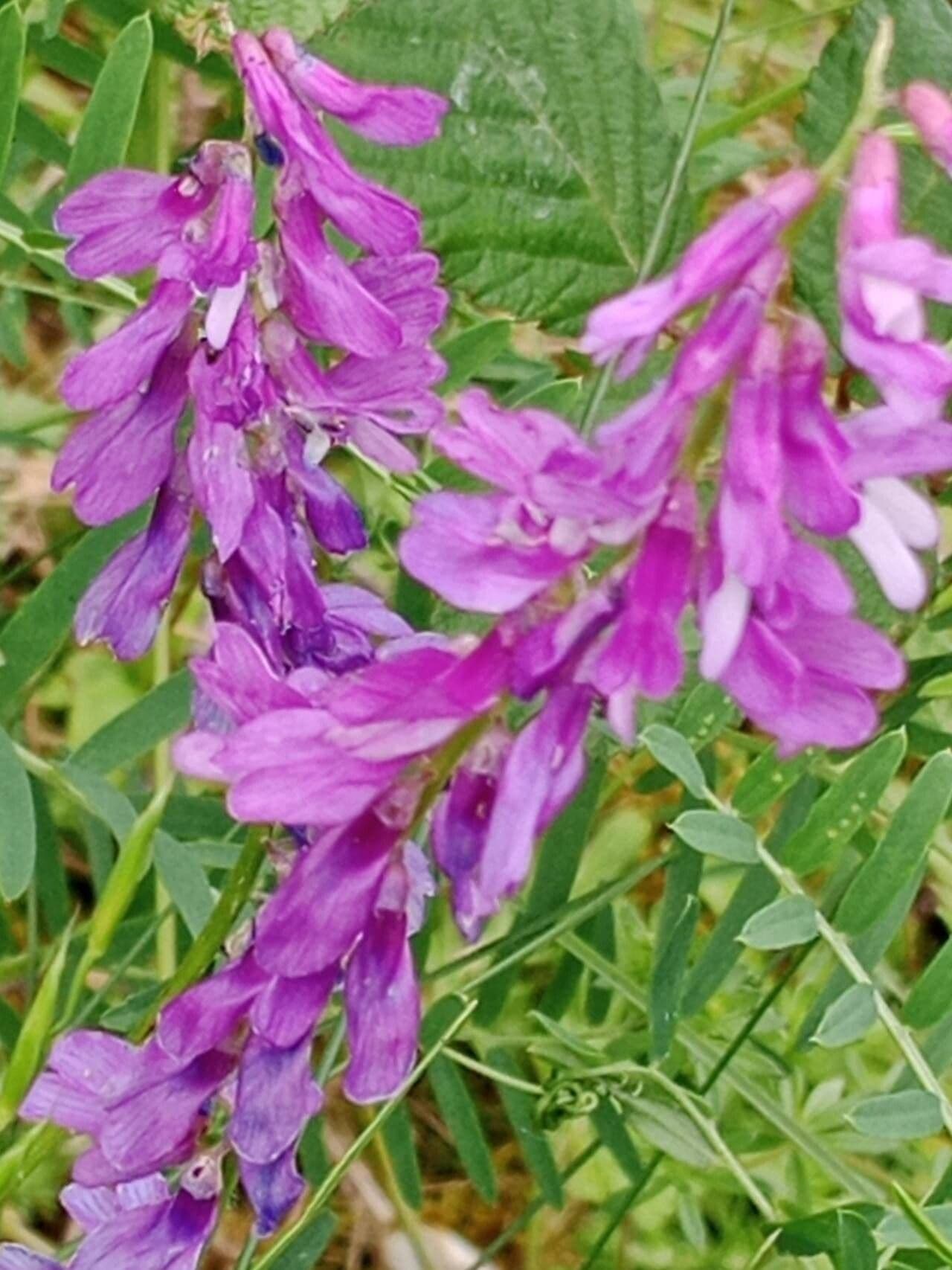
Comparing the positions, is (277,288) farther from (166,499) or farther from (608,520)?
(608,520)

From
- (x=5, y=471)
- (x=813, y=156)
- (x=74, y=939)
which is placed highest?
(x=813, y=156)

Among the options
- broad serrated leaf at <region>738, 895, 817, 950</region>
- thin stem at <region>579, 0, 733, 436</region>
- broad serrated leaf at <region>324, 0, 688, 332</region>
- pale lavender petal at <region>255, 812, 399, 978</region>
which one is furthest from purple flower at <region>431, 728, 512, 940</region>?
broad serrated leaf at <region>324, 0, 688, 332</region>

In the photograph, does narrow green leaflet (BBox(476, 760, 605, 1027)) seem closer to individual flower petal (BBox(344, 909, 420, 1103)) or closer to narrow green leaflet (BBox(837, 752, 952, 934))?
narrow green leaflet (BBox(837, 752, 952, 934))

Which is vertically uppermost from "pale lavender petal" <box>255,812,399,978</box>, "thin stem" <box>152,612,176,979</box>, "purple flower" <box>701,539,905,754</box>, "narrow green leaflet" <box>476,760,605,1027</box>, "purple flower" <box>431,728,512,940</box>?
"purple flower" <box>701,539,905,754</box>

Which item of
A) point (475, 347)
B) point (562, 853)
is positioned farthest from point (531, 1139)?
point (475, 347)

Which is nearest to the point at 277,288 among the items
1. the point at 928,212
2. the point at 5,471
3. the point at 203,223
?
the point at 203,223

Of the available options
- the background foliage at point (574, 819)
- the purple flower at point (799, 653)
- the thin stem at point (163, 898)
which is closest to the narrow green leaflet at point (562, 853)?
the background foliage at point (574, 819)

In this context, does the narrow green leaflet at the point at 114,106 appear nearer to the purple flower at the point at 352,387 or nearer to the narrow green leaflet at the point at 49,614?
the narrow green leaflet at the point at 49,614
